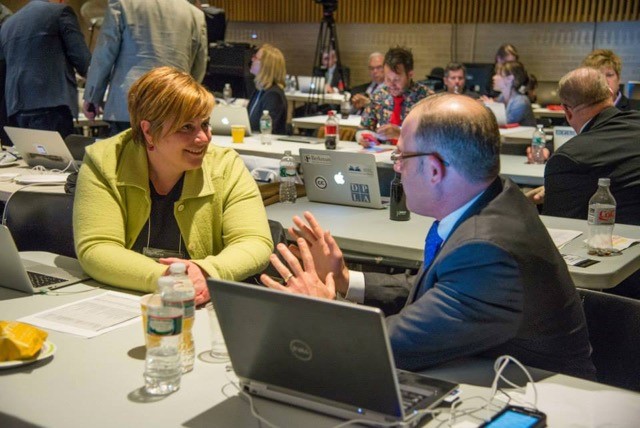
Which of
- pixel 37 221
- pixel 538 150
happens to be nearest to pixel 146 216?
pixel 37 221

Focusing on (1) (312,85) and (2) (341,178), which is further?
(1) (312,85)

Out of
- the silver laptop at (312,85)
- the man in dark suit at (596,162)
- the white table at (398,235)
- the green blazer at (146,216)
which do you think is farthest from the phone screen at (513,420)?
the silver laptop at (312,85)

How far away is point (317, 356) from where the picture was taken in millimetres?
1474

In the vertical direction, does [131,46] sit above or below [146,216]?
above

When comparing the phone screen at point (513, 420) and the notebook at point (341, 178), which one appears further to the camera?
the notebook at point (341, 178)

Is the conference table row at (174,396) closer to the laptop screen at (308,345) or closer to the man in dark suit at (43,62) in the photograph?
the laptop screen at (308,345)

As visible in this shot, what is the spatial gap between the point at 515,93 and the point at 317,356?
22.3 feet

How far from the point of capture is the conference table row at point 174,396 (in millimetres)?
1532

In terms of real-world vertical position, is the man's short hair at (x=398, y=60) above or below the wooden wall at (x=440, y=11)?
below

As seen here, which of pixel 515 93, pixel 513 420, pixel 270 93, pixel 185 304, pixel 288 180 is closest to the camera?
pixel 513 420

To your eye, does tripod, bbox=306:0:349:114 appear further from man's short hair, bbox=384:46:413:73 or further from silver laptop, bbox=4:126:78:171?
silver laptop, bbox=4:126:78:171

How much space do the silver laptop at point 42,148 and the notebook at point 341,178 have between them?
4.37 feet

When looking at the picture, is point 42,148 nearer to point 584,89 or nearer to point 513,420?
point 584,89

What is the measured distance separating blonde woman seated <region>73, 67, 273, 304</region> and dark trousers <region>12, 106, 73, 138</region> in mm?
3071
